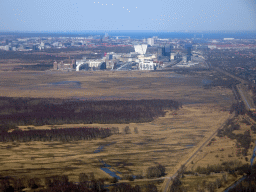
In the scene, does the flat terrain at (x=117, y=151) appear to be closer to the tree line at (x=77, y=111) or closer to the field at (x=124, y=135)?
the field at (x=124, y=135)

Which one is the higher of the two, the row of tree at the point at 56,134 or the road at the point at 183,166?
the road at the point at 183,166

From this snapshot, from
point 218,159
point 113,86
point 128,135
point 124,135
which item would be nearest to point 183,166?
point 218,159

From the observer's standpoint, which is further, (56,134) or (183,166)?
(56,134)

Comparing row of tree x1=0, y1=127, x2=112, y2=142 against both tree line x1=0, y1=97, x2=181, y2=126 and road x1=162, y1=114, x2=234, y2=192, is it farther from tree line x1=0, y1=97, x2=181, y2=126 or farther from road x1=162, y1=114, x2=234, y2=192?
road x1=162, y1=114, x2=234, y2=192

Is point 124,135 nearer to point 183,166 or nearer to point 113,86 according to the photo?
point 183,166

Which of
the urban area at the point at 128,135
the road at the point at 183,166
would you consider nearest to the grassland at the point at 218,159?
the urban area at the point at 128,135

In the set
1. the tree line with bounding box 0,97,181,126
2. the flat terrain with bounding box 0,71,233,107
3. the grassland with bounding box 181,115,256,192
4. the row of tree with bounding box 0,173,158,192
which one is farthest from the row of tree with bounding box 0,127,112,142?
the flat terrain with bounding box 0,71,233,107

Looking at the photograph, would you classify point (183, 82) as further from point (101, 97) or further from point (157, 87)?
point (101, 97)

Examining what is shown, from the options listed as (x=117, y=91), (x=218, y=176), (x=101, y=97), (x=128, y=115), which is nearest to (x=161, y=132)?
(x=128, y=115)
